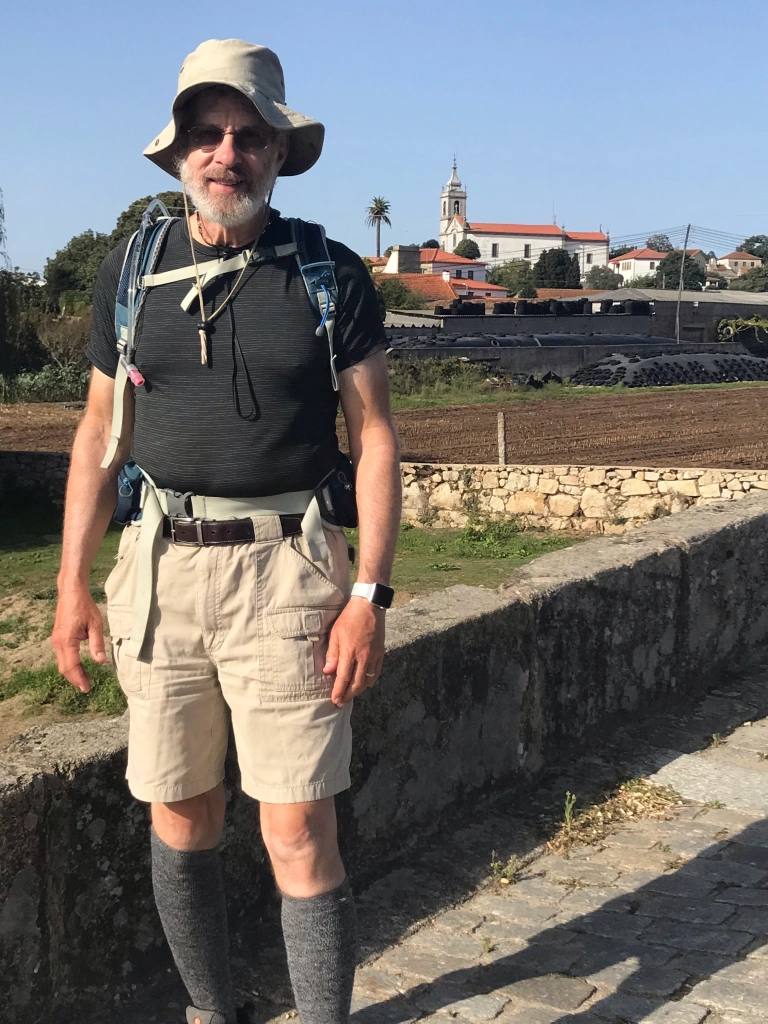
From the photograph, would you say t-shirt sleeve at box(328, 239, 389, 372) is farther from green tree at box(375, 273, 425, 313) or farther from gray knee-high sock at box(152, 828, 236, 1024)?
green tree at box(375, 273, 425, 313)

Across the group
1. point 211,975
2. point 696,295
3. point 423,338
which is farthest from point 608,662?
point 696,295

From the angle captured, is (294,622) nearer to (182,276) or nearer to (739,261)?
(182,276)

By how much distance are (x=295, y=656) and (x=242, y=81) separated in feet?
3.67

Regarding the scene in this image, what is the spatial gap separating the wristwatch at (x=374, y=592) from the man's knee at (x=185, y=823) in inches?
22.2

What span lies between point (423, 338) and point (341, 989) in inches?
1381

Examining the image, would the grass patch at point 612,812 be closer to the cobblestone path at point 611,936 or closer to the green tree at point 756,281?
the cobblestone path at point 611,936

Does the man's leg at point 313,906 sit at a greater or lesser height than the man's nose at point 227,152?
lesser

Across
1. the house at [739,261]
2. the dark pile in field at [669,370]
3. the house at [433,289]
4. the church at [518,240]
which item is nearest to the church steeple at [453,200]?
the church at [518,240]

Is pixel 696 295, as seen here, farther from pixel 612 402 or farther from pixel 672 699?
pixel 672 699

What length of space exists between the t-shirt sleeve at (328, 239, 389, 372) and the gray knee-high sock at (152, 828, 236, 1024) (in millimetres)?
1078

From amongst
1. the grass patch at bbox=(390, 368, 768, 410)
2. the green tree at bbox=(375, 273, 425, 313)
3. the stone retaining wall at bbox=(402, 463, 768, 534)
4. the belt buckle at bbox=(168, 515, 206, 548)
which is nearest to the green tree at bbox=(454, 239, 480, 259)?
the green tree at bbox=(375, 273, 425, 313)

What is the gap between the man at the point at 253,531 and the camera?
2227mm

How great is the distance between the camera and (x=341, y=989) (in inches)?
89.1

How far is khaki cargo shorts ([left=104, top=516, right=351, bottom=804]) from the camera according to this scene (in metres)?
2.21
